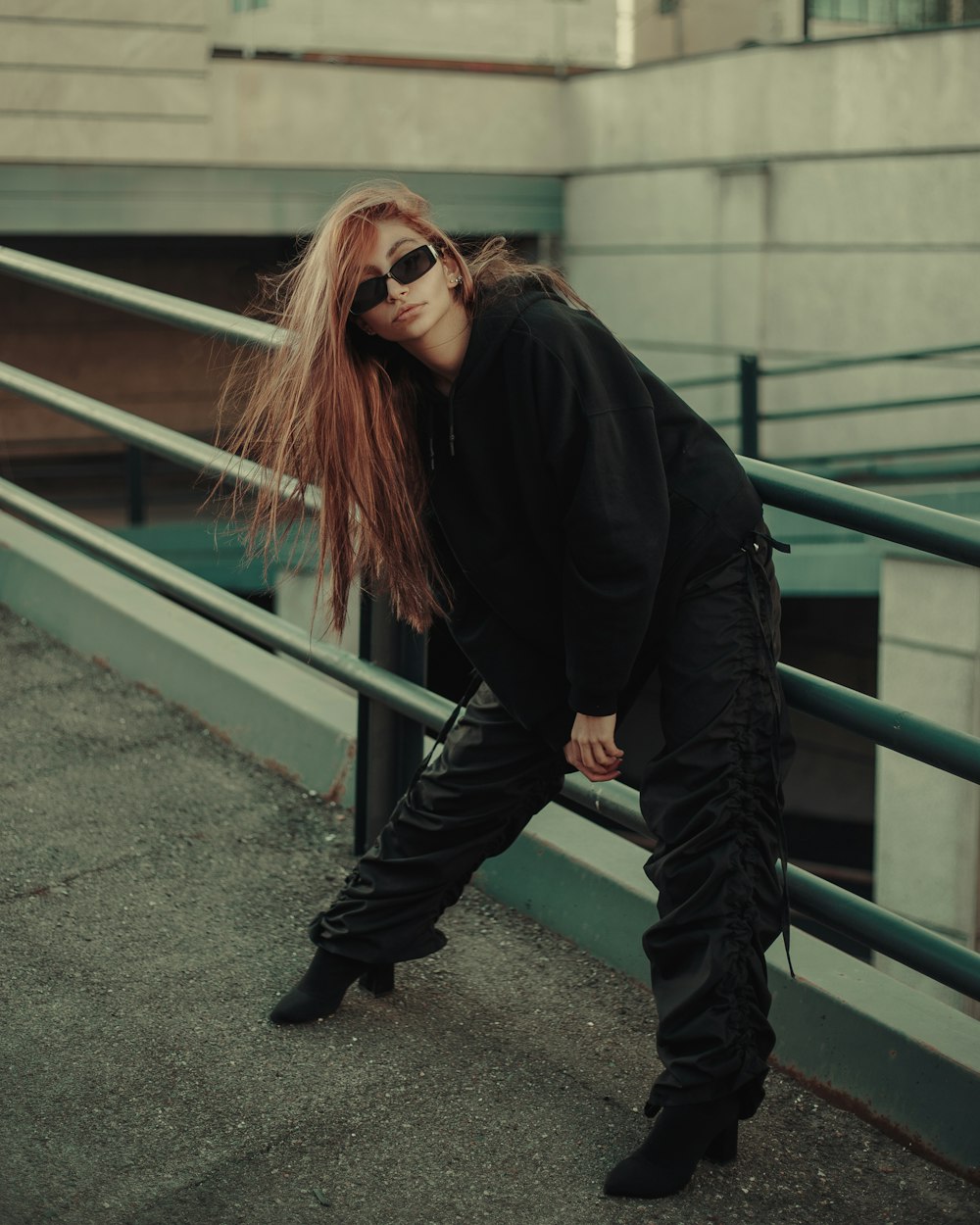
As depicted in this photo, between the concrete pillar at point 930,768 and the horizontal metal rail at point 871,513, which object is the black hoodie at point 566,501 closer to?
the horizontal metal rail at point 871,513

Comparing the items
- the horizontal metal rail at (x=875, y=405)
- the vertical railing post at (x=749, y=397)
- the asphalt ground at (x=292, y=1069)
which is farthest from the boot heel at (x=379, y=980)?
the vertical railing post at (x=749, y=397)

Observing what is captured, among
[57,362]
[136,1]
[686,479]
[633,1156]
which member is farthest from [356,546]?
[57,362]

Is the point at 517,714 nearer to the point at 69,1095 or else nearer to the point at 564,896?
the point at 564,896

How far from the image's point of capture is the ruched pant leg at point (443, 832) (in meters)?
2.40

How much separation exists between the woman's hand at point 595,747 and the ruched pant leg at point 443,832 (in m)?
0.18

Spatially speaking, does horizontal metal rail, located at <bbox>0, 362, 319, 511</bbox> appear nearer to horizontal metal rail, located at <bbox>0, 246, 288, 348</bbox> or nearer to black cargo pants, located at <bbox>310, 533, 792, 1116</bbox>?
horizontal metal rail, located at <bbox>0, 246, 288, 348</bbox>

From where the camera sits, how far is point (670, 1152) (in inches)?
81.0

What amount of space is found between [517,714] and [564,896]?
0.65 metres

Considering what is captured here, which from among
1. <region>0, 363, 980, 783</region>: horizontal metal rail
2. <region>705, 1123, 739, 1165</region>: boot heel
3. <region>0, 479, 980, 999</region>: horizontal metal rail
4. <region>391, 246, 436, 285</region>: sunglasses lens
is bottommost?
<region>705, 1123, 739, 1165</region>: boot heel

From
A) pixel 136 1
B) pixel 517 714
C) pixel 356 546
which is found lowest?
pixel 517 714

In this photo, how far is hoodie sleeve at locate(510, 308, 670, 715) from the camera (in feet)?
6.48

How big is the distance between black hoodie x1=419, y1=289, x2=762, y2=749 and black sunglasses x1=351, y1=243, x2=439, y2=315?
0.11 meters

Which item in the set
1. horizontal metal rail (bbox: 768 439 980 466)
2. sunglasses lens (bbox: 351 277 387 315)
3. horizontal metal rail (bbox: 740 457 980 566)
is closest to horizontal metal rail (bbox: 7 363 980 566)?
horizontal metal rail (bbox: 740 457 980 566)

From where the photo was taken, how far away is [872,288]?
38.1 feet
